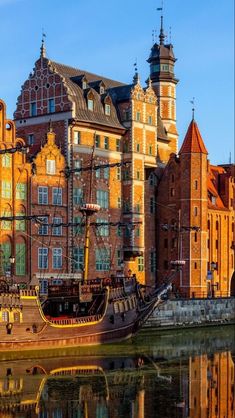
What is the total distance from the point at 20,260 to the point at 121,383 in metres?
30.6

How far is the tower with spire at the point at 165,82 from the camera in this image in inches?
3979

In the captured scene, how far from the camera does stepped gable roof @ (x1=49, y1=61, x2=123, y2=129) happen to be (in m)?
80.9

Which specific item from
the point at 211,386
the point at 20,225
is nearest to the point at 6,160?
the point at 20,225

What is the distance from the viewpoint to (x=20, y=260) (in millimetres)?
74062

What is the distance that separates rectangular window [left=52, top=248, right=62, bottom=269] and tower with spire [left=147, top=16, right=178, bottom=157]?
2813cm

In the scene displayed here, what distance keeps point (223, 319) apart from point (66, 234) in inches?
789

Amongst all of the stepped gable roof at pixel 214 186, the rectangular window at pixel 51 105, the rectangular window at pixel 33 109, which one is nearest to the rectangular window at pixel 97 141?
the rectangular window at pixel 51 105

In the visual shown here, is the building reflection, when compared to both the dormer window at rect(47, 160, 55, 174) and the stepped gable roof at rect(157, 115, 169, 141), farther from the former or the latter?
the stepped gable roof at rect(157, 115, 169, 141)

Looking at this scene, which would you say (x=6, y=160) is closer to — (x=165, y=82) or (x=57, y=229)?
(x=57, y=229)

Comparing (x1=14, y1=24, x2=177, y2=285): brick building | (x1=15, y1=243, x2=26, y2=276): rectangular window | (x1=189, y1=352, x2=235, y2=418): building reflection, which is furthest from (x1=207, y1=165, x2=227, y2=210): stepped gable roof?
(x1=189, y1=352, x2=235, y2=418): building reflection

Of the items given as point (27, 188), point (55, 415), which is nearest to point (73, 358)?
point (55, 415)

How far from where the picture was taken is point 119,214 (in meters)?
84.9

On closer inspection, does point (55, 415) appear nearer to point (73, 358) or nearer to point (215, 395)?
point (215, 395)

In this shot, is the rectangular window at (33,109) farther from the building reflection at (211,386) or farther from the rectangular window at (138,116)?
Result: the building reflection at (211,386)
